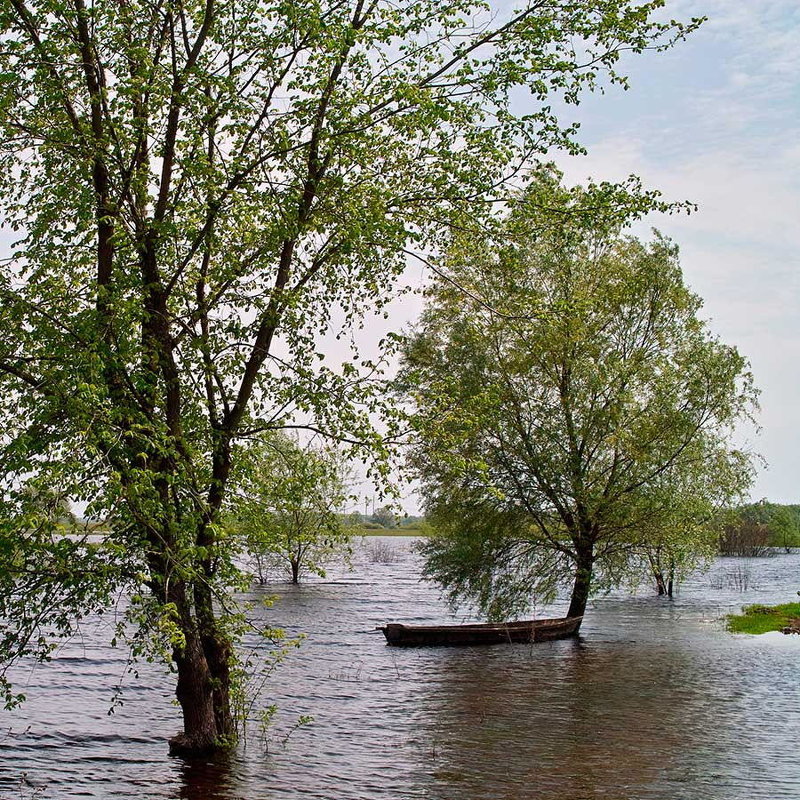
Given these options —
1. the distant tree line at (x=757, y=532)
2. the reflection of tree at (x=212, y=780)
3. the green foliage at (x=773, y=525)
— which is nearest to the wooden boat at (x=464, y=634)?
the reflection of tree at (x=212, y=780)

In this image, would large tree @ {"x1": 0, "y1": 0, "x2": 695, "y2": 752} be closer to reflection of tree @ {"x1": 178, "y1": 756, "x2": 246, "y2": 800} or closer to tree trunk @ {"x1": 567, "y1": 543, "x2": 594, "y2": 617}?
reflection of tree @ {"x1": 178, "y1": 756, "x2": 246, "y2": 800}

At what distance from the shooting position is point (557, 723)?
62.1ft

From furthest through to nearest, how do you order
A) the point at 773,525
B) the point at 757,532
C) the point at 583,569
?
1. the point at 773,525
2. the point at 757,532
3. the point at 583,569

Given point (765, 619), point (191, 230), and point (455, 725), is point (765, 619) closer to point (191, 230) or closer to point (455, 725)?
point (455, 725)

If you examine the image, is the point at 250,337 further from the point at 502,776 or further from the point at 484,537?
the point at 484,537

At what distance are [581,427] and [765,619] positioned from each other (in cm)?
1420

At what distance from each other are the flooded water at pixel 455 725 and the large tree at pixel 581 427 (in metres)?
3.32

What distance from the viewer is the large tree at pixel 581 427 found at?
3061 cm

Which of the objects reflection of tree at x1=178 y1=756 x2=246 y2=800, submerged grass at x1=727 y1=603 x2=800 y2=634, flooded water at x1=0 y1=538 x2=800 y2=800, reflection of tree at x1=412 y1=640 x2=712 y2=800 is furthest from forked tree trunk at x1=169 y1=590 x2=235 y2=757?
submerged grass at x1=727 y1=603 x2=800 y2=634

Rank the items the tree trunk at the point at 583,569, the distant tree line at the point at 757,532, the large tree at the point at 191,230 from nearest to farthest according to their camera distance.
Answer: the large tree at the point at 191,230 → the tree trunk at the point at 583,569 → the distant tree line at the point at 757,532

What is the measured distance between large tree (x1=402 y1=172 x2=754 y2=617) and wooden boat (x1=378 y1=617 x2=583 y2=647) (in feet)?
4.53

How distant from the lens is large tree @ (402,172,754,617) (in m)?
30.6

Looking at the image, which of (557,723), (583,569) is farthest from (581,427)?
(557,723)

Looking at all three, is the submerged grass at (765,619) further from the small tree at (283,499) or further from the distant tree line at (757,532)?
the distant tree line at (757,532)
